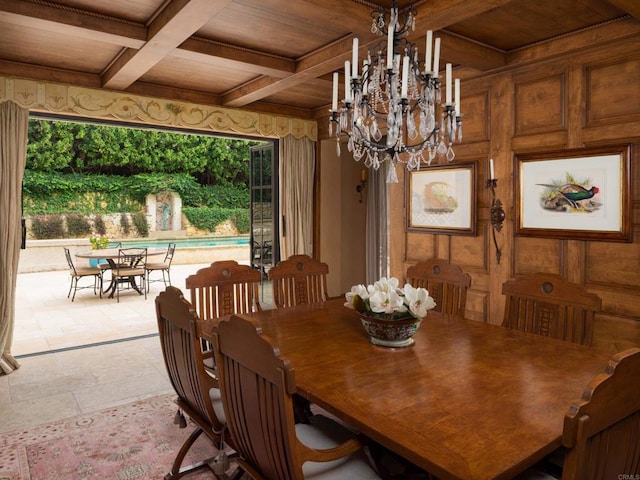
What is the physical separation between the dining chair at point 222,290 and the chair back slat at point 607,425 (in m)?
2.07

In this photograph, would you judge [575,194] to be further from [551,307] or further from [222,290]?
[222,290]

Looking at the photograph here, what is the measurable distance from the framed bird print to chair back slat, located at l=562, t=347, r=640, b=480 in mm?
2150

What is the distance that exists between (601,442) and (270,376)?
2.82 ft

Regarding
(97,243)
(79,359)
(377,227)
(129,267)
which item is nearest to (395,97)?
(79,359)

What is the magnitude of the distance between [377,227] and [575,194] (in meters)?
3.42

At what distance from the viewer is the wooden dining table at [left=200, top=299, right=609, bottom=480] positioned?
1.23 meters

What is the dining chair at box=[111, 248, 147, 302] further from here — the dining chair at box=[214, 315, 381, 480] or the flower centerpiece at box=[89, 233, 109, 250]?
the dining chair at box=[214, 315, 381, 480]

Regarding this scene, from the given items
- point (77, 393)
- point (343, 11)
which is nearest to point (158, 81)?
point (343, 11)

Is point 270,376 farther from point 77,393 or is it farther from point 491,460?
point 77,393

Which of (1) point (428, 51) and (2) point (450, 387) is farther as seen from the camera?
(1) point (428, 51)

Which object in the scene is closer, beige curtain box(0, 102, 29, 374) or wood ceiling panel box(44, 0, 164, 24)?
wood ceiling panel box(44, 0, 164, 24)

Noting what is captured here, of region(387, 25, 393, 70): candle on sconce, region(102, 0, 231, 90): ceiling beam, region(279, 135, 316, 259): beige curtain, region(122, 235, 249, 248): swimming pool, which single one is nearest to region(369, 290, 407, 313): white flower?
region(387, 25, 393, 70): candle on sconce

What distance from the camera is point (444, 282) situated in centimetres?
298

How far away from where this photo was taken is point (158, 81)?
174 inches
